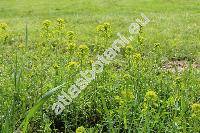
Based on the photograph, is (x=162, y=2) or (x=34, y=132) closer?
(x=34, y=132)

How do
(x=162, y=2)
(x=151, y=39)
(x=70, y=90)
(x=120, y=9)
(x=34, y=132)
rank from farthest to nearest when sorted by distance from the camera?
(x=162, y=2) → (x=120, y=9) → (x=151, y=39) → (x=70, y=90) → (x=34, y=132)

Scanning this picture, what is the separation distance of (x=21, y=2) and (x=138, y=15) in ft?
27.1

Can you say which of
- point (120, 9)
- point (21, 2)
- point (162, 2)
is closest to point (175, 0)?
point (162, 2)

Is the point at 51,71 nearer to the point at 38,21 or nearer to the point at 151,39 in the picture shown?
the point at 151,39

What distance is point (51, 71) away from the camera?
8469 millimetres

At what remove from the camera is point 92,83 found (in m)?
6.10

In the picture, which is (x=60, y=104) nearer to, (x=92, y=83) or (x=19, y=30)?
(x=92, y=83)

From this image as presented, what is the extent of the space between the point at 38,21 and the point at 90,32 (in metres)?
4.07

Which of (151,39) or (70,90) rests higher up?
(70,90)

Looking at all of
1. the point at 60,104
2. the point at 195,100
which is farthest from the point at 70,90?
the point at 195,100

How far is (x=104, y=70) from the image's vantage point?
643cm

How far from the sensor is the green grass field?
4.62m

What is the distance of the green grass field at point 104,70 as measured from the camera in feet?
15.2

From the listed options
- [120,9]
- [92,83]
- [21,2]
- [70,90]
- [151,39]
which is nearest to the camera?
[70,90]
